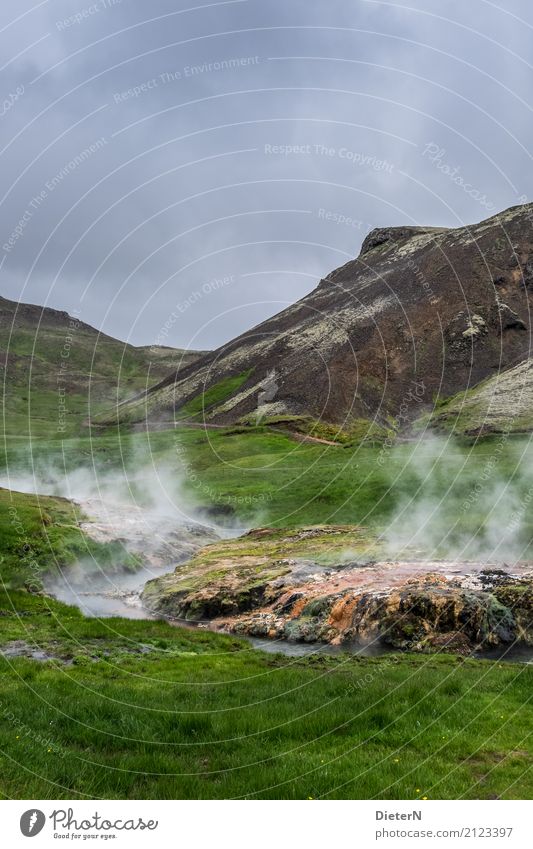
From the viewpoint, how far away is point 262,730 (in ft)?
37.9

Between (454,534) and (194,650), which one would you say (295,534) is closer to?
(454,534)

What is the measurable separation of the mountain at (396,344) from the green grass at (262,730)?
87.5m

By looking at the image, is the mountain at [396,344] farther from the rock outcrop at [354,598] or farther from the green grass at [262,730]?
the green grass at [262,730]

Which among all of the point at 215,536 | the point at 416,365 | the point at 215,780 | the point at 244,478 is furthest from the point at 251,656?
the point at 416,365

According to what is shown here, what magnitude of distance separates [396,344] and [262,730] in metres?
123

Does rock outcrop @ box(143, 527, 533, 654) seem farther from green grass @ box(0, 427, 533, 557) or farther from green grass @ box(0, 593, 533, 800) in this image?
green grass @ box(0, 427, 533, 557)

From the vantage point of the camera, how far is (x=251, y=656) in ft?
70.3

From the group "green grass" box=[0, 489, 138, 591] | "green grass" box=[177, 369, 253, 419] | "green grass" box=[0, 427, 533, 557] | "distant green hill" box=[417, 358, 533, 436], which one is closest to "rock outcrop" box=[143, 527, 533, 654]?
"green grass" box=[0, 427, 533, 557]

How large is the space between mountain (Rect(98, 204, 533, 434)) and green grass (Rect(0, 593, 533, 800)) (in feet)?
287

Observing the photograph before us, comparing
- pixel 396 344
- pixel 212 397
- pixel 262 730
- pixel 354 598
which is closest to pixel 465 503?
pixel 354 598

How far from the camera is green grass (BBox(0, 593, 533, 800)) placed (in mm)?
8914

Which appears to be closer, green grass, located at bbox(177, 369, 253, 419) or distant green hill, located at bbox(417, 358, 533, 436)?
distant green hill, located at bbox(417, 358, 533, 436)

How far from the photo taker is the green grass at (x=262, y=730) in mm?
8914

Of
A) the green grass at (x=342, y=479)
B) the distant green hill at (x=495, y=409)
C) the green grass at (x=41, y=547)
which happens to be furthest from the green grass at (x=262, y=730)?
the distant green hill at (x=495, y=409)
